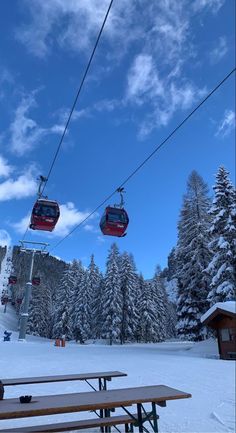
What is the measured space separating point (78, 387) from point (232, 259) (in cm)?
1690

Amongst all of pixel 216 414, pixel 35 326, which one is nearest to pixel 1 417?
pixel 216 414

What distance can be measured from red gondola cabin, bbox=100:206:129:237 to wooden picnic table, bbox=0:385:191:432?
8605 millimetres

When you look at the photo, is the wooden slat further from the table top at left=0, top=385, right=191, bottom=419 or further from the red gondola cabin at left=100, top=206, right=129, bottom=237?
the red gondola cabin at left=100, top=206, right=129, bottom=237

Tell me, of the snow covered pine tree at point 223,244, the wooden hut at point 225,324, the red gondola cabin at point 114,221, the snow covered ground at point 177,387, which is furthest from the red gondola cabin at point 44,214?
the snow covered pine tree at point 223,244

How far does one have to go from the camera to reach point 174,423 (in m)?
6.05

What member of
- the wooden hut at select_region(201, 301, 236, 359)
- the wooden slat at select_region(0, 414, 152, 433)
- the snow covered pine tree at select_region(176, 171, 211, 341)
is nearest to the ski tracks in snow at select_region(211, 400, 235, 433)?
the wooden slat at select_region(0, 414, 152, 433)

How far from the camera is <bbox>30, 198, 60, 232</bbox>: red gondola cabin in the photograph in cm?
1348

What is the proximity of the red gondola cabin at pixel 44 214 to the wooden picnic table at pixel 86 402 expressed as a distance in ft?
30.6

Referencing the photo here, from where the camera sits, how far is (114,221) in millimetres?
13414

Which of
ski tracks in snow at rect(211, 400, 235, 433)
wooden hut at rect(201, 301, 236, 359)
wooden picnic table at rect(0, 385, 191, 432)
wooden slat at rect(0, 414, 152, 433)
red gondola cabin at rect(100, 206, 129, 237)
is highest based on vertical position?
red gondola cabin at rect(100, 206, 129, 237)

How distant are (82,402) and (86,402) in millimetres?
51

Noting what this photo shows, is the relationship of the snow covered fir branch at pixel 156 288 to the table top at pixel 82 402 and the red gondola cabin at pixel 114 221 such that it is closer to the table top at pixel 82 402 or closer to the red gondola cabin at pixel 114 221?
the red gondola cabin at pixel 114 221

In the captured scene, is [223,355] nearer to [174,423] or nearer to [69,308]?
[174,423]

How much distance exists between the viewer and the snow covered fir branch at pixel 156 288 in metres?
24.2
